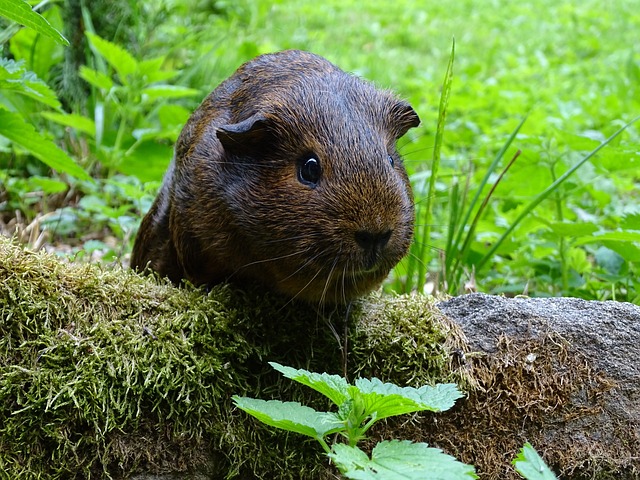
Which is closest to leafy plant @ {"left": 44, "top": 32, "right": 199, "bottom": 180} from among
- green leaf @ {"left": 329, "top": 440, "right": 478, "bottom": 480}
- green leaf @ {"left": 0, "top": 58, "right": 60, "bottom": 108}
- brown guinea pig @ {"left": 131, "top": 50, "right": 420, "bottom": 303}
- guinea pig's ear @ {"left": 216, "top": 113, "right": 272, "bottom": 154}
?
green leaf @ {"left": 0, "top": 58, "right": 60, "bottom": 108}

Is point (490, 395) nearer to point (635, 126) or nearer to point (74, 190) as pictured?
point (74, 190)

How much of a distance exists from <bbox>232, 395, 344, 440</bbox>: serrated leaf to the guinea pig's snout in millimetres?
602

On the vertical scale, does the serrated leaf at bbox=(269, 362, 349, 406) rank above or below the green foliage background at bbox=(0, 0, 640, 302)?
below

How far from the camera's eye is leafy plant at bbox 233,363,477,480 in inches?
84.0

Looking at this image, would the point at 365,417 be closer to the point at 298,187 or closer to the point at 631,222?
the point at 298,187

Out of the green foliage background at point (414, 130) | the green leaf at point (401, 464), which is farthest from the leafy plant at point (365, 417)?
the green foliage background at point (414, 130)

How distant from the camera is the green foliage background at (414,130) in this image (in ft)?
15.0

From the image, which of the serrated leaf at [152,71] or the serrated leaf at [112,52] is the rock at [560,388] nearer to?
the serrated leaf at [152,71]

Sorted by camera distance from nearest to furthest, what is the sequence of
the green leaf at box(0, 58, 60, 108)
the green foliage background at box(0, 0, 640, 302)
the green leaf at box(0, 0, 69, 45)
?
the green leaf at box(0, 0, 69, 45) < the green leaf at box(0, 58, 60, 108) < the green foliage background at box(0, 0, 640, 302)

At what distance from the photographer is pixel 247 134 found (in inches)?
115

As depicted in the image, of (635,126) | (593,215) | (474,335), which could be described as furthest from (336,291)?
(635,126)

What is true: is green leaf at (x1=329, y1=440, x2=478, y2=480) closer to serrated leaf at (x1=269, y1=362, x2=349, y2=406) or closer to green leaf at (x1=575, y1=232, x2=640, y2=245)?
serrated leaf at (x1=269, y1=362, x2=349, y2=406)

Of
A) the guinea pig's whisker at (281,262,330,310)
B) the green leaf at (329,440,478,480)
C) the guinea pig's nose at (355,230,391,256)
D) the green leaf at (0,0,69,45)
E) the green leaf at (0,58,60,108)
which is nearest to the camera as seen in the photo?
the green leaf at (329,440,478,480)

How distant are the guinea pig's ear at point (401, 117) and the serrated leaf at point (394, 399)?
1272mm
